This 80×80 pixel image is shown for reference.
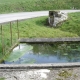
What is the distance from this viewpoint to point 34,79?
10.5m

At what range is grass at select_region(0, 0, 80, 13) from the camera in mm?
35062

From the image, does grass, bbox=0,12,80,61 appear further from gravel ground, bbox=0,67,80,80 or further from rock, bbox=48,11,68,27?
gravel ground, bbox=0,67,80,80

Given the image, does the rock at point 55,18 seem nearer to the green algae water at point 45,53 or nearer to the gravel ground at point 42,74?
the green algae water at point 45,53

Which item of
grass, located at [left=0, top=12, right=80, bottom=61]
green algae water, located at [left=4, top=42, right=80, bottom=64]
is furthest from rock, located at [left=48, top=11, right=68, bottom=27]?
green algae water, located at [left=4, top=42, right=80, bottom=64]

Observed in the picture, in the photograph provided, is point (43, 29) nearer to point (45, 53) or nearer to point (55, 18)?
point (55, 18)

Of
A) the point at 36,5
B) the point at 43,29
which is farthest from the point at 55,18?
the point at 36,5

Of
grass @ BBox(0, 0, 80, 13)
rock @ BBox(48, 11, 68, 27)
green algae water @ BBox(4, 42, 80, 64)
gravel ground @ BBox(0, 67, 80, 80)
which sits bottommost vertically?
green algae water @ BBox(4, 42, 80, 64)

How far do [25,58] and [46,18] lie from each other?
10.5 metres

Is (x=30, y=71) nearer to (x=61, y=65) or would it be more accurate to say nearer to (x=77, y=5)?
(x=61, y=65)

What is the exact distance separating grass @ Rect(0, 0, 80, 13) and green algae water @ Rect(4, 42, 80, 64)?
15.7 meters

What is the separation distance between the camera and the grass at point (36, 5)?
115ft

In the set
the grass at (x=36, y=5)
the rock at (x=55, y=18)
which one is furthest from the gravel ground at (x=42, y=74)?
the grass at (x=36, y=5)

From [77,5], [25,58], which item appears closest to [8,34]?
[25,58]

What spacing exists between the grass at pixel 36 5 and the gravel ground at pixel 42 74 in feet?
78.1
